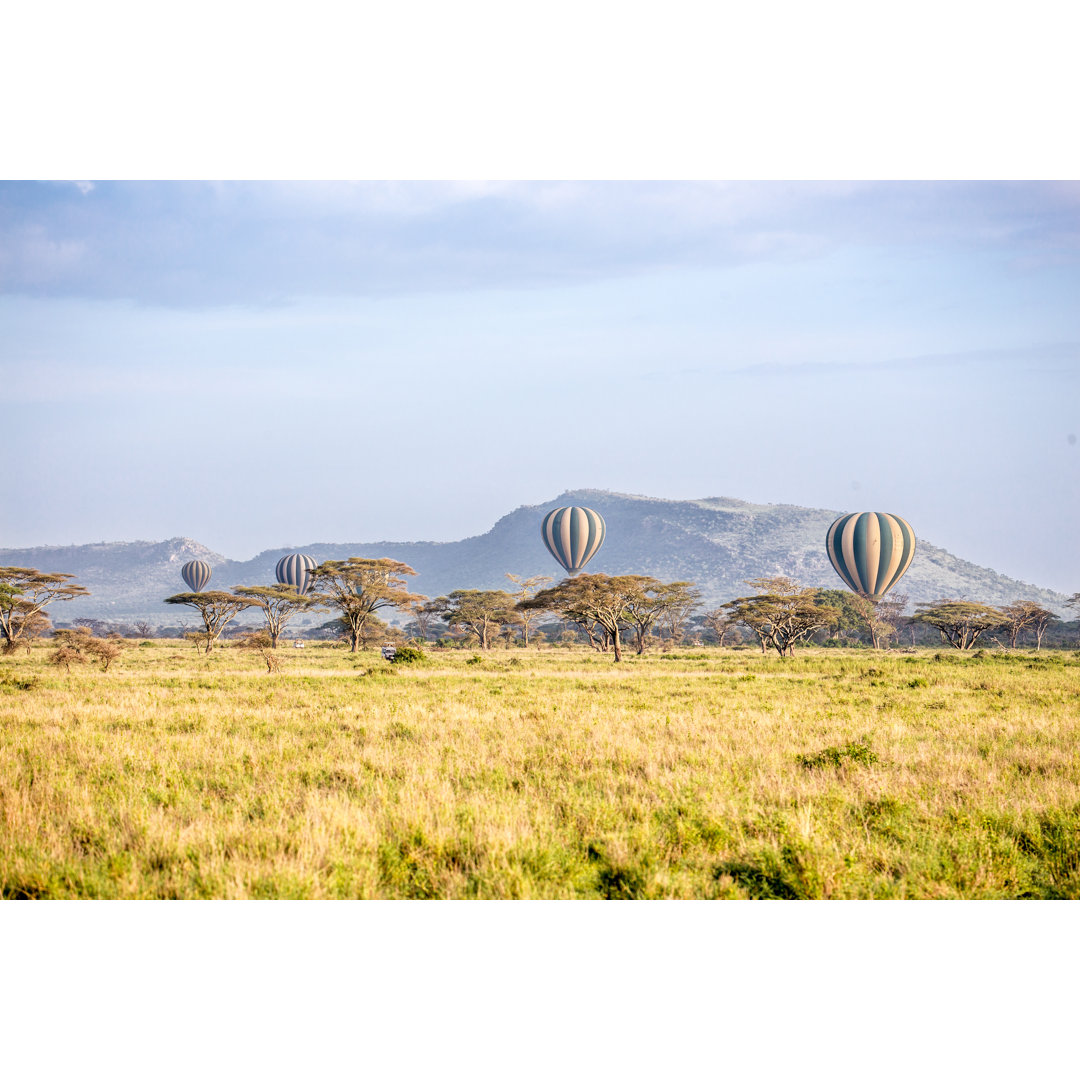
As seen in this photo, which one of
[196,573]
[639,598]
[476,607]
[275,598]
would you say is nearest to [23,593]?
[275,598]

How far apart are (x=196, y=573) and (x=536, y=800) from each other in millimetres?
106256

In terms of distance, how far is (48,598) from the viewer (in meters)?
41.6

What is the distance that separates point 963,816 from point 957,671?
2148 centimetres

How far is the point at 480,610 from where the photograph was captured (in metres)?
61.0

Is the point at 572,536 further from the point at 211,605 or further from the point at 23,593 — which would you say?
the point at 23,593

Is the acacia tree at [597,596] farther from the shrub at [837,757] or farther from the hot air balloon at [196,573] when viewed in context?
the hot air balloon at [196,573]

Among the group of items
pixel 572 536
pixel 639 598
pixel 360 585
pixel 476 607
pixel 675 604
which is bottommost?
pixel 476 607

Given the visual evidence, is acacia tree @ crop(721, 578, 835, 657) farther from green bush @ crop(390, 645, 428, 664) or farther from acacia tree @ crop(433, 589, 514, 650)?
green bush @ crop(390, 645, 428, 664)

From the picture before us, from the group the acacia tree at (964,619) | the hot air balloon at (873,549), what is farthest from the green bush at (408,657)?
the hot air balloon at (873,549)

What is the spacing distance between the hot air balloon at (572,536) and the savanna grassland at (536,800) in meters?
66.1

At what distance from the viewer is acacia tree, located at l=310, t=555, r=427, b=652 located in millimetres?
46469

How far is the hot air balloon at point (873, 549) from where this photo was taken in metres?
66.2

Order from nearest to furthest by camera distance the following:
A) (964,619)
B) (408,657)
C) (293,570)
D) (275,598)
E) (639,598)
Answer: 1. (408,657)
2. (639,598)
3. (275,598)
4. (964,619)
5. (293,570)
